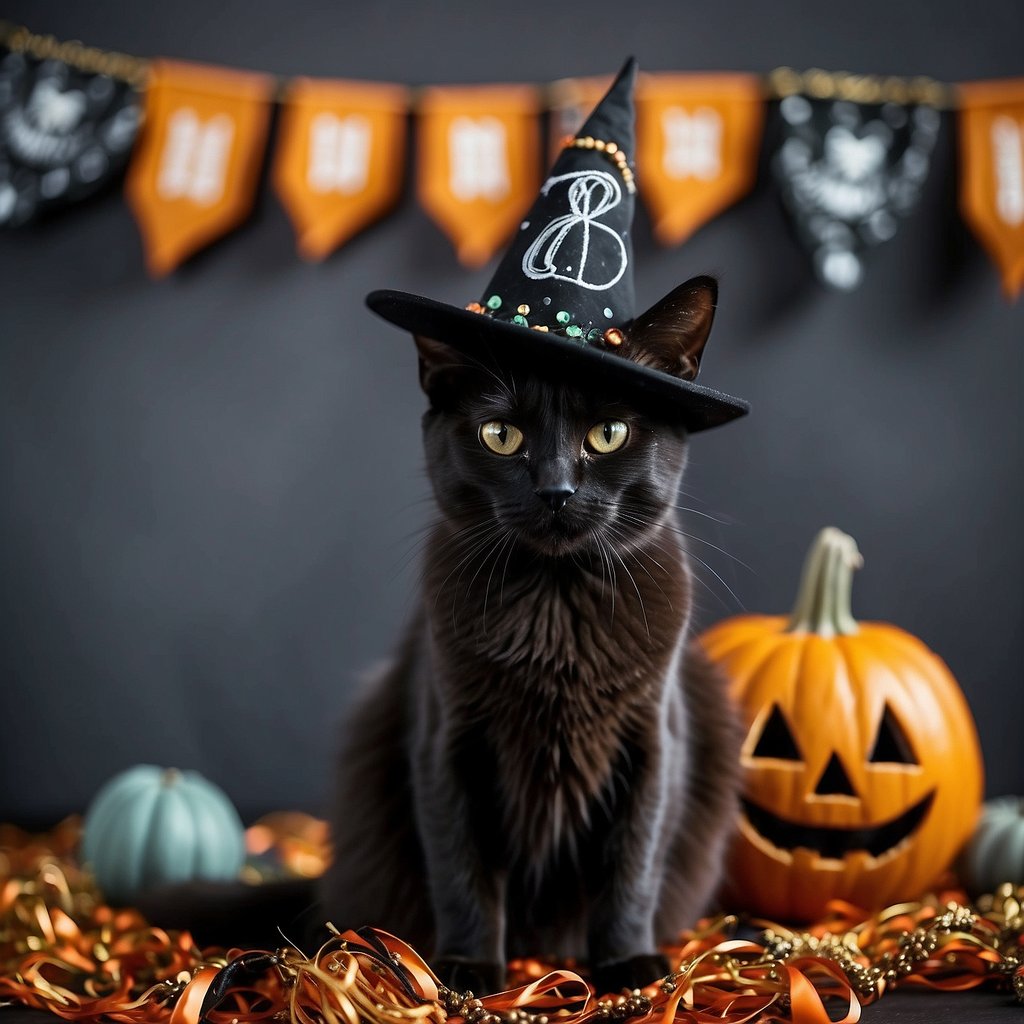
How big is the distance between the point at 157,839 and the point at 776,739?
0.79 metres

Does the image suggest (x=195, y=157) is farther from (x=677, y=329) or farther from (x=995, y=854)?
(x=995, y=854)

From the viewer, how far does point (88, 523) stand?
6.20 ft

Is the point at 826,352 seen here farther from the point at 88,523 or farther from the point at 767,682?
the point at 88,523

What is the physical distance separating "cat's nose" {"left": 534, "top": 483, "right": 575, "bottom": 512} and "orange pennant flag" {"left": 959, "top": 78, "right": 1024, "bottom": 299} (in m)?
1.23

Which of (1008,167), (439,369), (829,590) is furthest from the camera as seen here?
(1008,167)

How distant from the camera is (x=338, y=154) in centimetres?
182

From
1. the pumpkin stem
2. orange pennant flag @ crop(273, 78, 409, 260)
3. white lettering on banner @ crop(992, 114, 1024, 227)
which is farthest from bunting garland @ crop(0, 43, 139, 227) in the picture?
white lettering on banner @ crop(992, 114, 1024, 227)

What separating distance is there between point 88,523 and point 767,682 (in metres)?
1.29

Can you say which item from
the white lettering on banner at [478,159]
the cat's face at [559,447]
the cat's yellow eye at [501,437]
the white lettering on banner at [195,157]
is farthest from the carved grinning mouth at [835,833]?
the white lettering on banner at [195,157]

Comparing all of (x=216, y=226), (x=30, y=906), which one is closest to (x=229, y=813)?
(x=30, y=906)

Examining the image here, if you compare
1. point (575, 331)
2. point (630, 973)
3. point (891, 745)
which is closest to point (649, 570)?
point (575, 331)

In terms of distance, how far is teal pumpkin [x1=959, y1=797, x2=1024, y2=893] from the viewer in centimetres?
124

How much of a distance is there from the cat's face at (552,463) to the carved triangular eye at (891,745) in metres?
0.48

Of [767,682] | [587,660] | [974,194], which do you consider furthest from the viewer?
[974,194]
